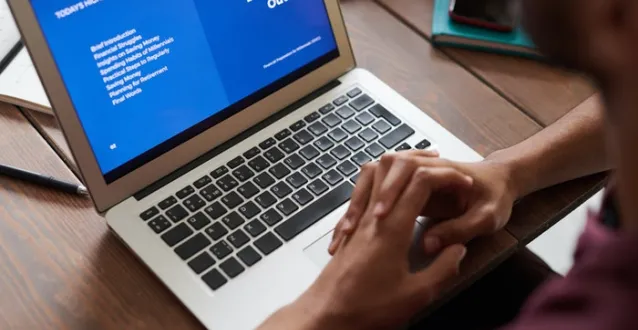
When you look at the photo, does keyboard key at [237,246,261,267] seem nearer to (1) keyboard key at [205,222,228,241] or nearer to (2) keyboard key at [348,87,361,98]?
(1) keyboard key at [205,222,228,241]

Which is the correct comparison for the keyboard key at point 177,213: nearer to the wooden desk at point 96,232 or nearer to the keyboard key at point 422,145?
the wooden desk at point 96,232

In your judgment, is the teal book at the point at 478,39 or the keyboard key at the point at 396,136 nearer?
the keyboard key at the point at 396,136

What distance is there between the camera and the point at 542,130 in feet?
3.01

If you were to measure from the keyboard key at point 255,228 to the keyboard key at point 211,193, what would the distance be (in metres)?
0.06

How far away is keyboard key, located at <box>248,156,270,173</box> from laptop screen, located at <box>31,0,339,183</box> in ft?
0.21

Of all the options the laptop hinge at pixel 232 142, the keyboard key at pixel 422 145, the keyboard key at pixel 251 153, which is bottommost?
the keyboard key at pixel 422 145

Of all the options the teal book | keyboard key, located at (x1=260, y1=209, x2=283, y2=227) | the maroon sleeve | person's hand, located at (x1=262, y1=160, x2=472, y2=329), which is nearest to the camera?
the maroon sleeve

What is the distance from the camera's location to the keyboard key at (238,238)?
31.0 inches

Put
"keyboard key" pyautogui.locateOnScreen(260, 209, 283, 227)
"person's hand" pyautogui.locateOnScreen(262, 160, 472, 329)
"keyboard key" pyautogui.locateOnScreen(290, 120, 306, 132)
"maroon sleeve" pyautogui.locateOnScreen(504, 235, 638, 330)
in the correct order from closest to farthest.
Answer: "maroon sleeve" pyautogui.locateOnScreen(504, 235, 638, 330)
"person's hand" pyautogui.locateOnScreen(262, 160, 472, 329)
"keyboard key" pyautogui.locateOnScreen(260, 209, 283, 227)
"keyboard key" pyautogui.locateOnScreen(290, 120, 306, 132)

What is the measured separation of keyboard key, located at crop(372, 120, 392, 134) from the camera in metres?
0.92

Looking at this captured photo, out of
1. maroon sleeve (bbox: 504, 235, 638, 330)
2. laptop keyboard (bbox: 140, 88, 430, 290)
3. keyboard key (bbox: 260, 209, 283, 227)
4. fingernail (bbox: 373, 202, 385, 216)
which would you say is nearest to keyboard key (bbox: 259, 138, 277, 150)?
laptop keyboard (bbox: 140, 88, 430, 290)

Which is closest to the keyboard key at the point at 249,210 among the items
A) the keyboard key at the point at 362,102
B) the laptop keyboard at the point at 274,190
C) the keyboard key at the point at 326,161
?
the laptop keyboard at the point at 274,190

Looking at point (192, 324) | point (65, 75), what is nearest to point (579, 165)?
point (192, 324)

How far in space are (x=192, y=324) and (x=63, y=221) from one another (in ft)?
0.70
